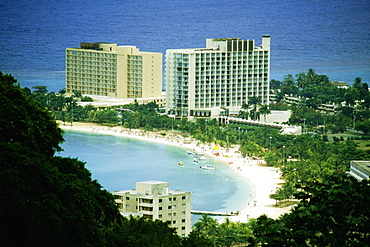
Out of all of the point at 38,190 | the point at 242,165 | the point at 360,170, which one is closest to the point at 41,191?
the point at 38,190

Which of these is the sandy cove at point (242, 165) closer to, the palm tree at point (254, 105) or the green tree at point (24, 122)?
the palm tree at point (254, 105)

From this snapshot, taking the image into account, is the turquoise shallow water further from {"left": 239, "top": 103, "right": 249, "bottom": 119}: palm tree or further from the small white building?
{"left": 239, "top": 103, "right": 249, "bottom": 119}: palm tree

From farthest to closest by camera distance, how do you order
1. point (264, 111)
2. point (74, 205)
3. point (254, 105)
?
point (254, 105) < point (264, 111) < point (74, 205)

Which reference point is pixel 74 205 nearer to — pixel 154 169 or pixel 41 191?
pixel 41 191

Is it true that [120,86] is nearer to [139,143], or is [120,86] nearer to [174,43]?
[139,143]

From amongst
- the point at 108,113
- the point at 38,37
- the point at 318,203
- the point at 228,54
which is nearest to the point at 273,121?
the point at 228,54
